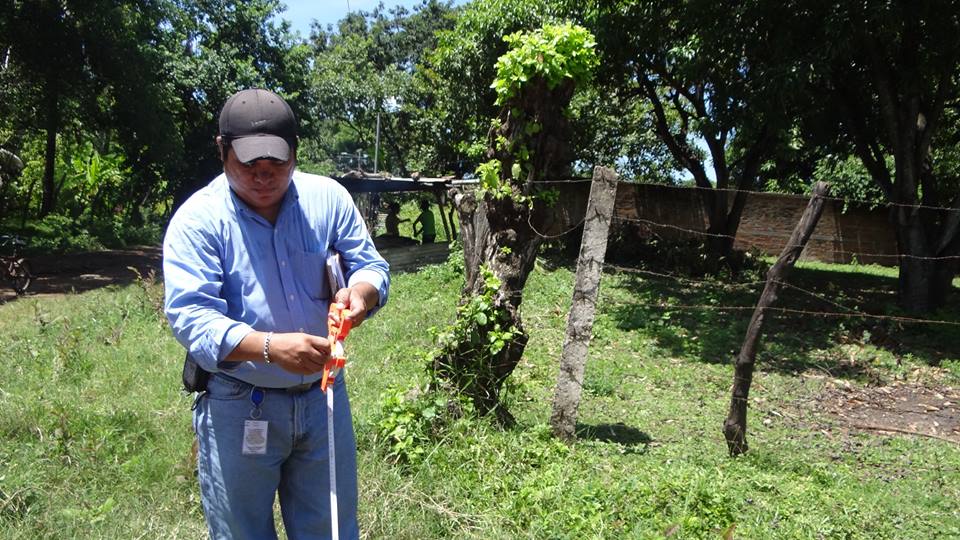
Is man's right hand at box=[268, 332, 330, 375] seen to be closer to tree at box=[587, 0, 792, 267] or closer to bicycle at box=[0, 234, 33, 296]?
tree at box=[587, 0, 792, 267]

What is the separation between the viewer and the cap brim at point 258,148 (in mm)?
2166

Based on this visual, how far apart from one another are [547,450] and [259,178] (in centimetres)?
263

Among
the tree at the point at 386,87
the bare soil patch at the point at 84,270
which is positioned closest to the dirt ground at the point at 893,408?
the bare soil patch at the point at 84,270

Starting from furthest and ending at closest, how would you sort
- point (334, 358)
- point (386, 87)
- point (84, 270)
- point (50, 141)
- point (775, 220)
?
point (386, 87) < point (50, 141) < point (775, 220) < point (84, 270) < point (334, 358)

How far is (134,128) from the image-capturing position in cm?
1650

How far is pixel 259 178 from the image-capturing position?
2252 mm

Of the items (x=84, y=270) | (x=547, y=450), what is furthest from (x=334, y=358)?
(x=84, y=270)

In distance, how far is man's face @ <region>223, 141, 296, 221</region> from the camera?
224 centimetres

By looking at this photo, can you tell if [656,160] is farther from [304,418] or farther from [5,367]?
[304,418]

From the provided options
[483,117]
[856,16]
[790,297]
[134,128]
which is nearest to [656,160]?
[483,117]

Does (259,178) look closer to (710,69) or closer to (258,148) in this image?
(258,148)

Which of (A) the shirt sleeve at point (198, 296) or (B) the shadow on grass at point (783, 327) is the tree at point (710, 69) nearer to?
(B) the shadow on grass at point (783, 327)

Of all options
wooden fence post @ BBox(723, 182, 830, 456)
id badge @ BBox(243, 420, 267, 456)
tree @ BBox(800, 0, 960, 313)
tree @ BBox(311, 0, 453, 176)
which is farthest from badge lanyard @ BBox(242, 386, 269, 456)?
tree @ BBox(311, 0, 453, 176)

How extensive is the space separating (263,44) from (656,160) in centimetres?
1290
